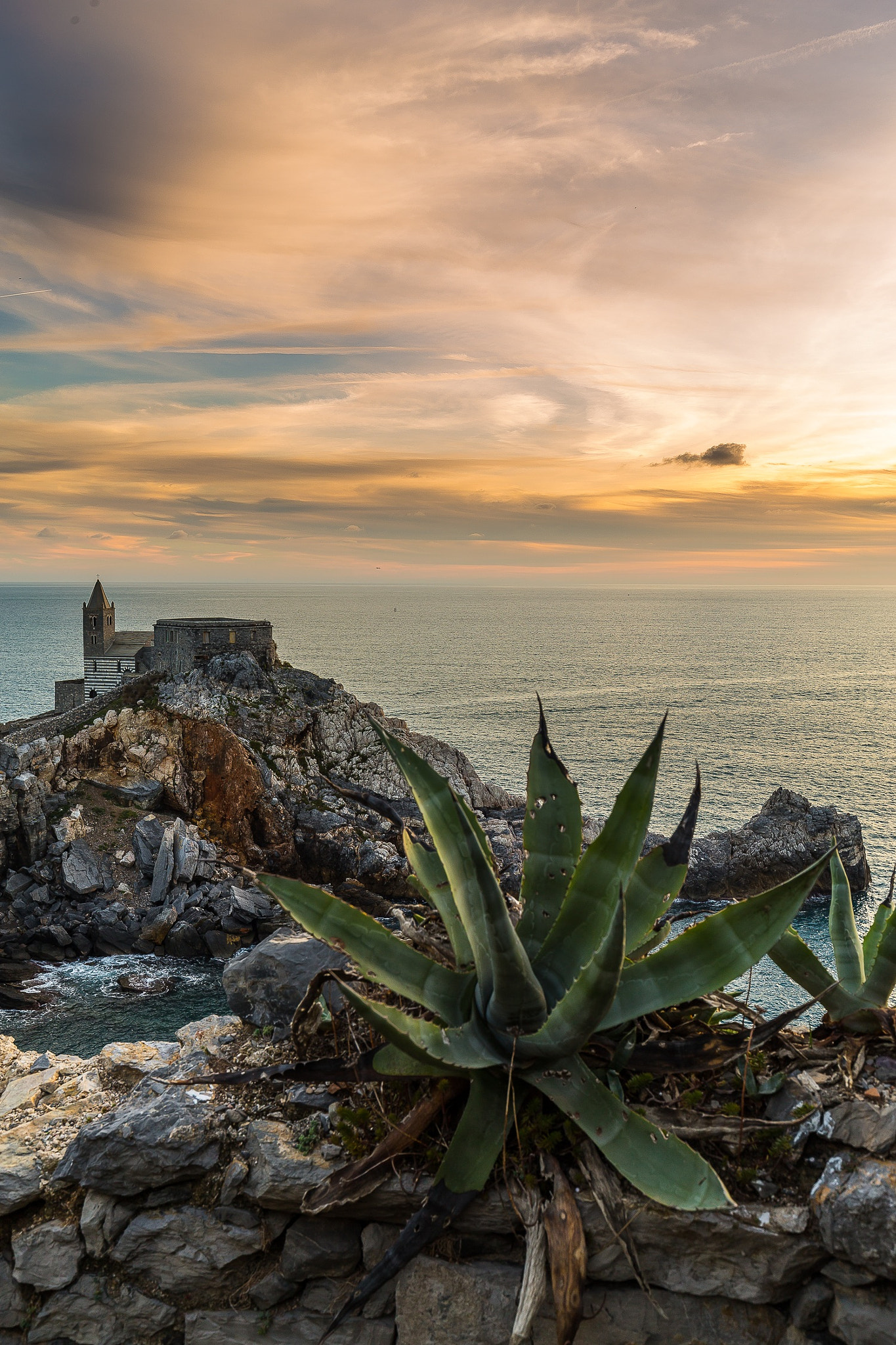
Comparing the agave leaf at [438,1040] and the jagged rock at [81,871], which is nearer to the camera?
the agave leaf at [438,1040]

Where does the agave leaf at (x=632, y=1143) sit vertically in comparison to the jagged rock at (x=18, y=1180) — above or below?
above

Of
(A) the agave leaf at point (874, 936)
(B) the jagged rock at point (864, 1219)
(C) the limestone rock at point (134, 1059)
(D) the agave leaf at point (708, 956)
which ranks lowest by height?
(C) the limestone rock at point (134, 1059)

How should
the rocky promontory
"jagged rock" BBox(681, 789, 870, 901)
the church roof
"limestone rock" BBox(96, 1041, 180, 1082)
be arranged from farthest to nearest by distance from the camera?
the church roof → "jagged rock" BBox(681, 789, 870, 901) → the rocky promontory → "limestone rock" BBox(96, 1041, 180, 1082)

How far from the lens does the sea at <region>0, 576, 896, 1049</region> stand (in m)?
37.2

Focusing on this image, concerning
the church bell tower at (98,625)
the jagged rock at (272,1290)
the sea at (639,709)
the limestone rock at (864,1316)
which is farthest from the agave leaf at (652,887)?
the church bell tower at (98,625)

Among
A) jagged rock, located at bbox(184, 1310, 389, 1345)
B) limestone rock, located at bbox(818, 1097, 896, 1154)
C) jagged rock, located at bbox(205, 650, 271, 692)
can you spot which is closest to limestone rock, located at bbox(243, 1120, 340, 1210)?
jagged rock, located at bbox(184, 1310, 389, 1345)

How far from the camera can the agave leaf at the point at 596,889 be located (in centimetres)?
329

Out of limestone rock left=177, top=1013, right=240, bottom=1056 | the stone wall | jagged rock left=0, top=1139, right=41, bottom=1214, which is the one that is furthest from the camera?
limestone rock left=177, top=1013, right=240, bottom=1056

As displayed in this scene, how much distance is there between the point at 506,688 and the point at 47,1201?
3759 inches

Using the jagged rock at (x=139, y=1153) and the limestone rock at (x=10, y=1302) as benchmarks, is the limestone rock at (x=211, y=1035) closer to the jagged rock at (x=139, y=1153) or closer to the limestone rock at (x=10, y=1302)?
the jagged rock at (x=139, y=1153)

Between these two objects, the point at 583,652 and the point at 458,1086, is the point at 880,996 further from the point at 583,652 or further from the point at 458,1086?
the point at 583,652

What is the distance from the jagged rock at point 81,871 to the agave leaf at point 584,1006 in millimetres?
34108

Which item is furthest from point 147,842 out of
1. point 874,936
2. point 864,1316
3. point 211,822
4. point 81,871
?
point 864,1316

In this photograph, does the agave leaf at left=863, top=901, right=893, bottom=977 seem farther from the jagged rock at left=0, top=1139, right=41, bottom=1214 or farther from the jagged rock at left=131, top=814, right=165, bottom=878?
the jagged rock at left=131, top=814, right=165, bottom=878
